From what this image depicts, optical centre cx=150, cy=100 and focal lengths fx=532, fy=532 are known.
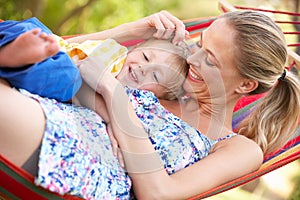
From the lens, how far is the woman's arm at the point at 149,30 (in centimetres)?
177

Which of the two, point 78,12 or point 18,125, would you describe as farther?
point 78,12

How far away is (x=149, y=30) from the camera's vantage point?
1871 millimetres

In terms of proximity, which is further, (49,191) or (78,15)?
(78,15)

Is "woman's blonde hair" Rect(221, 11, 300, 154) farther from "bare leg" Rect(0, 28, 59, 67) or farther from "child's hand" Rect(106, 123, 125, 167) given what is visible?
"bare leg" Rect(0, 28, 59, 67)

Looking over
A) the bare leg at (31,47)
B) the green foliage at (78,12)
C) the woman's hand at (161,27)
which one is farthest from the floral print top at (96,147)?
the green foliage at (78,12)

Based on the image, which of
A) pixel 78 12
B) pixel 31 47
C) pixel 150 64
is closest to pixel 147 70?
pixel 150 64

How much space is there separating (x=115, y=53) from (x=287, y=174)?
238cm

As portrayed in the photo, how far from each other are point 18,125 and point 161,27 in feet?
2.36

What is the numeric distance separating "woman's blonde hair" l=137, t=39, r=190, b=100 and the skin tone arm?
0.24m

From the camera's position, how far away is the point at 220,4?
2.52 metres

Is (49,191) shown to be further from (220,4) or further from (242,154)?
(220,4)

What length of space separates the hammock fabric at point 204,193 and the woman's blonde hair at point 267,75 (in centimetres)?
→ 5

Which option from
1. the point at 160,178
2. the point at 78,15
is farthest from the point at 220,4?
the point at 78,15

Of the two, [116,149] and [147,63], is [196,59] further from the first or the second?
[116,149]
